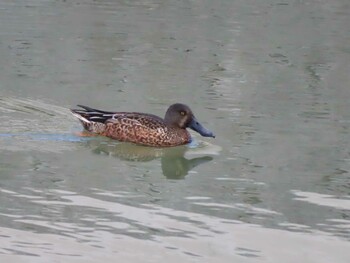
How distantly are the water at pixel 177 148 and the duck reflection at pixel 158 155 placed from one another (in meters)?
0.02

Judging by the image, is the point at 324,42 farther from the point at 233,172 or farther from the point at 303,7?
the point at 233,172

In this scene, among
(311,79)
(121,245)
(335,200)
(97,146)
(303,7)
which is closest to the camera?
(121,245)

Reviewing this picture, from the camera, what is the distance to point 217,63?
18.2 meters

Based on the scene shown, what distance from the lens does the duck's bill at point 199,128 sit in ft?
42.3

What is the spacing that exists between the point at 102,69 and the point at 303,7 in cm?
861

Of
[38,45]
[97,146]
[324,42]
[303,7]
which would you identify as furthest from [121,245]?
[303,7]

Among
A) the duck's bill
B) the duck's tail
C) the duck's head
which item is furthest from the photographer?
the duck's tail

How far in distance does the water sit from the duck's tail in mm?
137

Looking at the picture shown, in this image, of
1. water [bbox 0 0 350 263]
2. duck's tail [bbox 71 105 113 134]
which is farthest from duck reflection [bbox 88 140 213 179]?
duck's tail [bbox 71 105 113 134]

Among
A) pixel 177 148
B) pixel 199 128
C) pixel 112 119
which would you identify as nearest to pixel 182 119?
pixel 199 128

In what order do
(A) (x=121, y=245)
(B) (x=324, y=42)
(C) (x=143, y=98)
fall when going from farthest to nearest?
1. (B) (x=324, y=42)
2. (C) (x=143, y=98)
3. (A) (x=121, y=245)

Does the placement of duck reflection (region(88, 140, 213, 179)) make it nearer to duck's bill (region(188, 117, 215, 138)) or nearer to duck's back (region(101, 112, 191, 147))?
duck's back (region(101, 112, 191, 147))

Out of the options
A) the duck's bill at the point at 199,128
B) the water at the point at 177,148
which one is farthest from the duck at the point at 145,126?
the water at the point at 177,148

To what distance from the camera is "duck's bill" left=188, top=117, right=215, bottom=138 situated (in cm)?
1290
